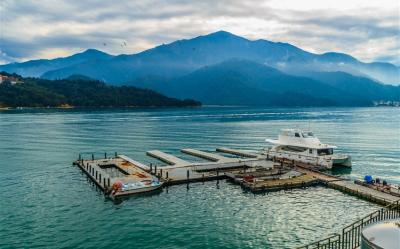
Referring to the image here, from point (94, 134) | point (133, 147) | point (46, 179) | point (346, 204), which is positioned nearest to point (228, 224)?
point (346, 204)

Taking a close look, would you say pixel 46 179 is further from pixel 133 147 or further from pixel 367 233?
pixel 367 233

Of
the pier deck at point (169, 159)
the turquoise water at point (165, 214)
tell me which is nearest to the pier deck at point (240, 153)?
the pier deck at point (169, 159)

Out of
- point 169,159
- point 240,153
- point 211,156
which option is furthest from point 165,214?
point 240,153

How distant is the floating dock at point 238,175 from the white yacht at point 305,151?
1.60m

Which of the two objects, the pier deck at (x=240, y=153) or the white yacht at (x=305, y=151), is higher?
the white yacht at (x=305, y=151)

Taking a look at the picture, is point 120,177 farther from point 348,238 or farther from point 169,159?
point 348,238

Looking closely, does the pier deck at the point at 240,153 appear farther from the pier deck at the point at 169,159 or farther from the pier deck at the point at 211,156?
the pier deck at the point at 169,159

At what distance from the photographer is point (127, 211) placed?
4016cm

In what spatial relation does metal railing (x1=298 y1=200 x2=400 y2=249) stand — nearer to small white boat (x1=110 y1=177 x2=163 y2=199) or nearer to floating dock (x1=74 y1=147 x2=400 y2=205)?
floating dock (x1=74 y1=147 x2=400 y2=205)

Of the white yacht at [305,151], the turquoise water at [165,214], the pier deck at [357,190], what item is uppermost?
the white yacht at [305,151]

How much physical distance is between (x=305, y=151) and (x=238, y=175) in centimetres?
1767

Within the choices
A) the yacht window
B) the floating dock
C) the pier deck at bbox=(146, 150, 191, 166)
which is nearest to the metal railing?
the floating dock

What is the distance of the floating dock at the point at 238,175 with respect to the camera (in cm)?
4780

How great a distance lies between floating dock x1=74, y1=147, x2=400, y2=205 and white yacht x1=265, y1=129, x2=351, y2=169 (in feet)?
5.24
